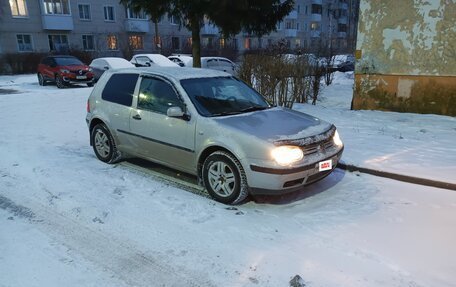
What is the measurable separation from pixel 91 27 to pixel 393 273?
4010cm

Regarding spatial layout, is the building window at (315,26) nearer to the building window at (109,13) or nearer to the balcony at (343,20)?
the balcony at (343,20)

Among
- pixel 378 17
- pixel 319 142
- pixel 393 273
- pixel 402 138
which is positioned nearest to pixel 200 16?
pixel 378 17

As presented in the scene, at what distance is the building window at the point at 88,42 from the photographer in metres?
38.1

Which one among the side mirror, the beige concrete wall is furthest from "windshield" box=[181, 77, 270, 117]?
the beige concrete wall

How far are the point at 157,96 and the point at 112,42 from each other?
37.6m

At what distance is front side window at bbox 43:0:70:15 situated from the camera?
34.9m

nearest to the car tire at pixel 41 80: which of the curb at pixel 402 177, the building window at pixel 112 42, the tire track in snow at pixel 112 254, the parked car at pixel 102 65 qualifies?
the parked car at pixel 102 65

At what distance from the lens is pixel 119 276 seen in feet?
10.8

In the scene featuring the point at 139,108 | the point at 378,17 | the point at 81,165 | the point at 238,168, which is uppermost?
the point at 378,17

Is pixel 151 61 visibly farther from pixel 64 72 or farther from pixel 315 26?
pixel 315 26

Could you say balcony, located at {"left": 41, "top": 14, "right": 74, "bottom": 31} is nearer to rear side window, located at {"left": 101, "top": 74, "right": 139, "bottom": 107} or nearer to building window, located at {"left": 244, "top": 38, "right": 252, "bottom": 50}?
building window, located at {"left": 244, "top": 38, "right": 252, "bottom": 50}

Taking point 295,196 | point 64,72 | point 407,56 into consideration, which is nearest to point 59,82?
point 64,72

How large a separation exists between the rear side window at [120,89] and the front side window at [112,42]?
118ft

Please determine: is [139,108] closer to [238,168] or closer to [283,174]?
[238,168]
